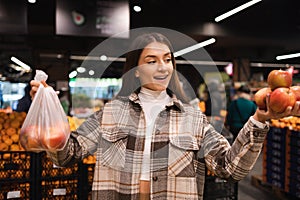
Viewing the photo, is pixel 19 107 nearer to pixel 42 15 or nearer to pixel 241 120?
pixel 42 15

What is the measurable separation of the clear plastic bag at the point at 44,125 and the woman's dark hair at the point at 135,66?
0.28 meters

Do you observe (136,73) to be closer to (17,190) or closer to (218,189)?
(17,190)

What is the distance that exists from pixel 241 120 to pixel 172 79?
333cm

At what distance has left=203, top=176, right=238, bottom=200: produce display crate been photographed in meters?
2.23

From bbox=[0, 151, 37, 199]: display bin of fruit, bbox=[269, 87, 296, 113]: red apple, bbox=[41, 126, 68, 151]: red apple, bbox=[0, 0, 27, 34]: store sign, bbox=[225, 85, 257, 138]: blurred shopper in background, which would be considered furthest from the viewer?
bbox=[225, 85, 257, 138]: blurred shopper in background

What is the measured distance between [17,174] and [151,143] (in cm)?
119

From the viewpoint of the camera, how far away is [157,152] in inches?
44.8

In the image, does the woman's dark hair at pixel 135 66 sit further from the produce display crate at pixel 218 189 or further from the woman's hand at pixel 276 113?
the produce display crate at pixel 218 189

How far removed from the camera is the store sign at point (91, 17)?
3.71 meters

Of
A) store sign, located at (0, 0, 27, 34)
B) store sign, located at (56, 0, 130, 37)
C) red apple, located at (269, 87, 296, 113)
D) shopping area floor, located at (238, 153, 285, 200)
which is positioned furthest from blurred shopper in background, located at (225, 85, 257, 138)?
red apple, located at (269, 87, 296, 113)

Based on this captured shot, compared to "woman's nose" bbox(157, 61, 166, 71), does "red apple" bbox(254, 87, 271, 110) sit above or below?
below

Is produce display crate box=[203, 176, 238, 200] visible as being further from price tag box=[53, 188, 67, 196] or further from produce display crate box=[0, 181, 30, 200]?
produce display crate box=[0, 181, 30, 200]

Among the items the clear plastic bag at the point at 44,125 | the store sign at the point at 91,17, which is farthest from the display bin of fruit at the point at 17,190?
the store sign at the point at 91,17

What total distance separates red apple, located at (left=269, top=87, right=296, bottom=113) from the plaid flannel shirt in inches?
9.8
